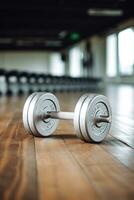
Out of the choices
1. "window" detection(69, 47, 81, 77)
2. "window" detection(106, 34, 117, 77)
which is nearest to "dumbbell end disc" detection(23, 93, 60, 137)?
"window" detection(106, 34, 117, 77)

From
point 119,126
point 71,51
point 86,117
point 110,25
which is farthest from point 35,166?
point 71,51

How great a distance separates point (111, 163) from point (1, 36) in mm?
19238

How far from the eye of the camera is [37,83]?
1012 centimetres

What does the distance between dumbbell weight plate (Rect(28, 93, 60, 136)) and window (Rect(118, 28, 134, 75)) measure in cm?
1107

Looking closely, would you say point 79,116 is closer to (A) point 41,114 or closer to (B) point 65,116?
(B) point 65,116

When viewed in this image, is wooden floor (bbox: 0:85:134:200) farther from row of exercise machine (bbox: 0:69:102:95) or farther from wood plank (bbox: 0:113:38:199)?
row of exercise machine (bbox: 0:69:102:95)

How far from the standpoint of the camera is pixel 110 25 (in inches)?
595

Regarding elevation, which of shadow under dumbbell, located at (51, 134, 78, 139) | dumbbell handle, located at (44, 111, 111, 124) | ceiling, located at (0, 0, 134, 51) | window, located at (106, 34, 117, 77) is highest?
ceiling, located at (0, 0, 134, 51)

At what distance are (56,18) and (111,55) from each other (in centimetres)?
332

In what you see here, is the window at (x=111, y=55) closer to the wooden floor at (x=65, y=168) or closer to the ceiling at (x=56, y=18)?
the ceiling at (x=56, y=18)

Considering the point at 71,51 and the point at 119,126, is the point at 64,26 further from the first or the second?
the point at 119,126

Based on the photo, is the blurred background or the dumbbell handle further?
the blurred background

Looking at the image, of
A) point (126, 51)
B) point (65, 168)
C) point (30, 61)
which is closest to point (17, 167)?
point (65, 168)

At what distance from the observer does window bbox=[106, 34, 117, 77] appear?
14891 mm
